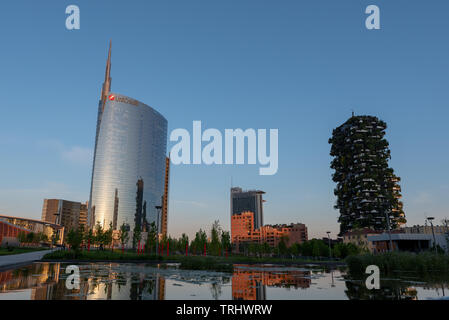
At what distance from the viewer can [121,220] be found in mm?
172000

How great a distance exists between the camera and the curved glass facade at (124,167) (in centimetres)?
17025

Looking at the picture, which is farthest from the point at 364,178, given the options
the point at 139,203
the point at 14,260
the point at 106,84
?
the point at 106,84

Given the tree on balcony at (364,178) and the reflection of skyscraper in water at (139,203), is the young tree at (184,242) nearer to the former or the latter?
the tree on balcony at (364,178)

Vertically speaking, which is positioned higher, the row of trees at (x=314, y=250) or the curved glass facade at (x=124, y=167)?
the curved glass facade at (x=124, y=167)

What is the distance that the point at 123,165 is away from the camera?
17712 centimetres

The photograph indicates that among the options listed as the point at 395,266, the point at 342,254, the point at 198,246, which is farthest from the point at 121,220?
the point at 395,266

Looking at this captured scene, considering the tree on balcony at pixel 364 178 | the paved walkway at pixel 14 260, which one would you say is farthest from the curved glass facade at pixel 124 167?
the paved walkway at pixel 14 260

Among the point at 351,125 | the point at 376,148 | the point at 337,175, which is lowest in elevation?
the point at 337,175

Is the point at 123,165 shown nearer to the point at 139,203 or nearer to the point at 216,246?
the point at 139,203
